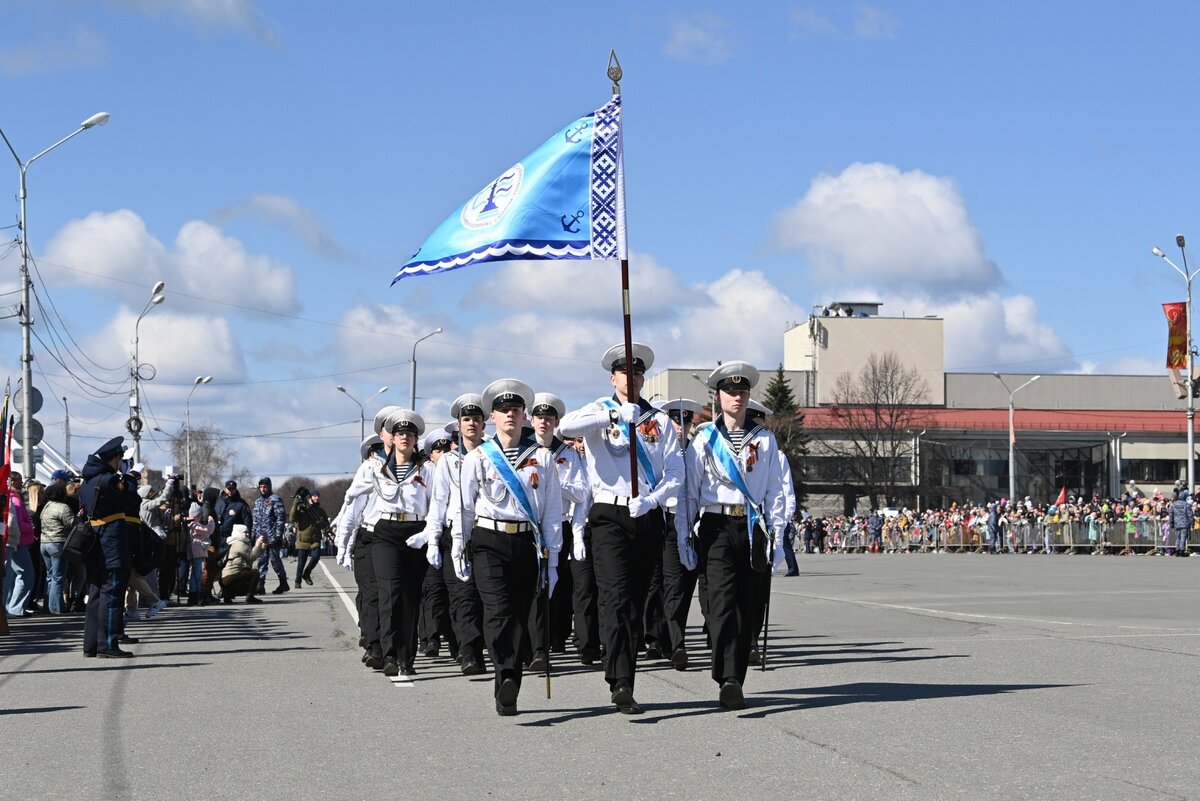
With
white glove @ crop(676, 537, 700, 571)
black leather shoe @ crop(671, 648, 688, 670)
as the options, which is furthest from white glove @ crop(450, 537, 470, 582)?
black leather shoe @ crop(671, 648, 688, 670)

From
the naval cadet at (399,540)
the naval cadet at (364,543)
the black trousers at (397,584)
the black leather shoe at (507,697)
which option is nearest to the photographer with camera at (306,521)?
the naval cadet at (364,543)

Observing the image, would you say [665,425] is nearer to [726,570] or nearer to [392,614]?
[726,570]

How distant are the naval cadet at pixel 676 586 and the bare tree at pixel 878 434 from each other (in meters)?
88.1

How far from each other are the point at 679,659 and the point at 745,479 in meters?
2.74

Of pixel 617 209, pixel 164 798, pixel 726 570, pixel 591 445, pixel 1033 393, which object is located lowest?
pixel 164 798

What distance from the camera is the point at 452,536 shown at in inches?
391

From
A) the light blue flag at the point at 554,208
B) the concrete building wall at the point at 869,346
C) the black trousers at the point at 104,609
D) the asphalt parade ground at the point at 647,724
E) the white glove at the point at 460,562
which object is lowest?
the asphalt parade ground at the point at 647,724

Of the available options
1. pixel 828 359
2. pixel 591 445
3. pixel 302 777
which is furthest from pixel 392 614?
pixel 828 359

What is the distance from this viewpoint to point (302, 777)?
722 cm

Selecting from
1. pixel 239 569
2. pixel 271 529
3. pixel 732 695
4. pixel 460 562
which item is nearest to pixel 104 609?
pixel 460 562

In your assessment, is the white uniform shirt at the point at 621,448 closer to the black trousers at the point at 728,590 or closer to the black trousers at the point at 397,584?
the black trousers at the point at 728,590

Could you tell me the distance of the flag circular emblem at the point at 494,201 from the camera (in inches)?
438

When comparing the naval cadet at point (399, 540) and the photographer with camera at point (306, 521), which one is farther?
the photographer with camera at point (306, 521)

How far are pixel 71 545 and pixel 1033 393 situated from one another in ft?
358
